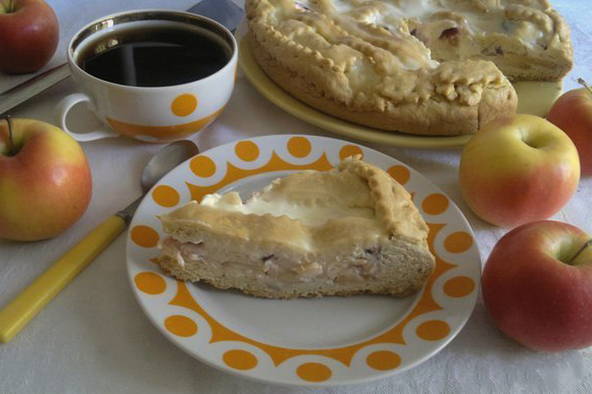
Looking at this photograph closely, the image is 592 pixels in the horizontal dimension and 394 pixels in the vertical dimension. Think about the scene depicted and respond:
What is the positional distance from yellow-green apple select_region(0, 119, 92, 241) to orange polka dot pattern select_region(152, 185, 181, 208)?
0.13 meters

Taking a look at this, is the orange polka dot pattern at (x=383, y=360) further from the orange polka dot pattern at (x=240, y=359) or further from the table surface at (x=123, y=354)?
the orange polka dot pattern at (x=240, y=359)

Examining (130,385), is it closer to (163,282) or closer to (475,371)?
(163,282)

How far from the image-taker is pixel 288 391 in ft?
2.88

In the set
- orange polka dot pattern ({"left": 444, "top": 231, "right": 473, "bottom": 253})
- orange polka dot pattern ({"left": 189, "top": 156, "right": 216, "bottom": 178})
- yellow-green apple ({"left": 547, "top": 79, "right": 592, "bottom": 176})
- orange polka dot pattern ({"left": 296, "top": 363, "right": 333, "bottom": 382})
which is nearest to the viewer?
orange polka dot pattern ({"left": 296, "top": 363, "right": 333, "bottom": 382})

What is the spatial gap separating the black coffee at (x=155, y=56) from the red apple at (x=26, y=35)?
0.24 m

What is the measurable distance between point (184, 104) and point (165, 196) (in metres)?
0.21

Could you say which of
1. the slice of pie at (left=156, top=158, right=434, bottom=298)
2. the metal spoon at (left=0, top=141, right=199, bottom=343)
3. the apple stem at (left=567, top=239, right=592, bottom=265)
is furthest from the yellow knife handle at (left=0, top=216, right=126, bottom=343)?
the apple stem at (left=567, top=239, right=592, bottom=265)

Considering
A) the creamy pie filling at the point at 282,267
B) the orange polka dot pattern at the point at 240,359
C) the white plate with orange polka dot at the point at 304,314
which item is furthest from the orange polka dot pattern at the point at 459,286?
the orange polka dot pattern at the point at 240,359

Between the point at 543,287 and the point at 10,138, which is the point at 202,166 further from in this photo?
the point at 543,287

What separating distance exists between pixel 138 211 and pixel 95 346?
0.82ft

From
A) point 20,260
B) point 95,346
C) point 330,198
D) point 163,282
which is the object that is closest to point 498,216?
point 330,198

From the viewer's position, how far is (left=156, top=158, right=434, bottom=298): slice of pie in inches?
38.0

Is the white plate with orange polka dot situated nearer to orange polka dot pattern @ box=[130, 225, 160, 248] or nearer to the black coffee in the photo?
orange polka dot pattern @ box=[130, 225, 160, 248]

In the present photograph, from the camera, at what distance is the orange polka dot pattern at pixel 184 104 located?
1.20 metres
